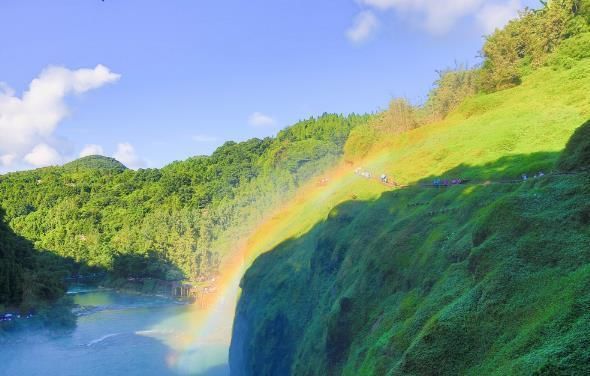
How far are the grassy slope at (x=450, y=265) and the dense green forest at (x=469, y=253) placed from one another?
2.3 inches

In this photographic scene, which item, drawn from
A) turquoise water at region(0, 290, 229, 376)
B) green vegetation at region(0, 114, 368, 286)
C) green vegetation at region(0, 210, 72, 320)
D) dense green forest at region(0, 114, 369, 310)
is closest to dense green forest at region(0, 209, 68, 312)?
green vegetation at region(0, 210, 72, 320)

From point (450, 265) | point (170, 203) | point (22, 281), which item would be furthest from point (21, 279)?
point (170, 203)

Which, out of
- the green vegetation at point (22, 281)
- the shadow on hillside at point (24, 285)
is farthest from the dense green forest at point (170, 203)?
the green vegetation at point (22, 281)

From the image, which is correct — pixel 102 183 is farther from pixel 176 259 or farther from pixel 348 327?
pixel 348 327

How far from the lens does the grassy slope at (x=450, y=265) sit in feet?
39.0

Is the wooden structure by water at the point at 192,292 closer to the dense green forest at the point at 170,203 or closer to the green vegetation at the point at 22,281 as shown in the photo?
the dense green forest at the point at 170,203

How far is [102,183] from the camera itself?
7510 inches

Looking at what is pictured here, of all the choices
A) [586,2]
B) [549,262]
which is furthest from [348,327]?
[586,2]

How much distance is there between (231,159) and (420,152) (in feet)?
439

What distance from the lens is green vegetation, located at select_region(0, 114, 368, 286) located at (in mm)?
111875

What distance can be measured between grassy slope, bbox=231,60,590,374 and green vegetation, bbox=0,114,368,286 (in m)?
58.6

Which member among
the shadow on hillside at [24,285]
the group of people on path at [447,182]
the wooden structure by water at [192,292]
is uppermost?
the group of people on path at [447,182]

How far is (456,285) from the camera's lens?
51.4ft

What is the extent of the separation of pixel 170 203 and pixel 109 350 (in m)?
88.2
